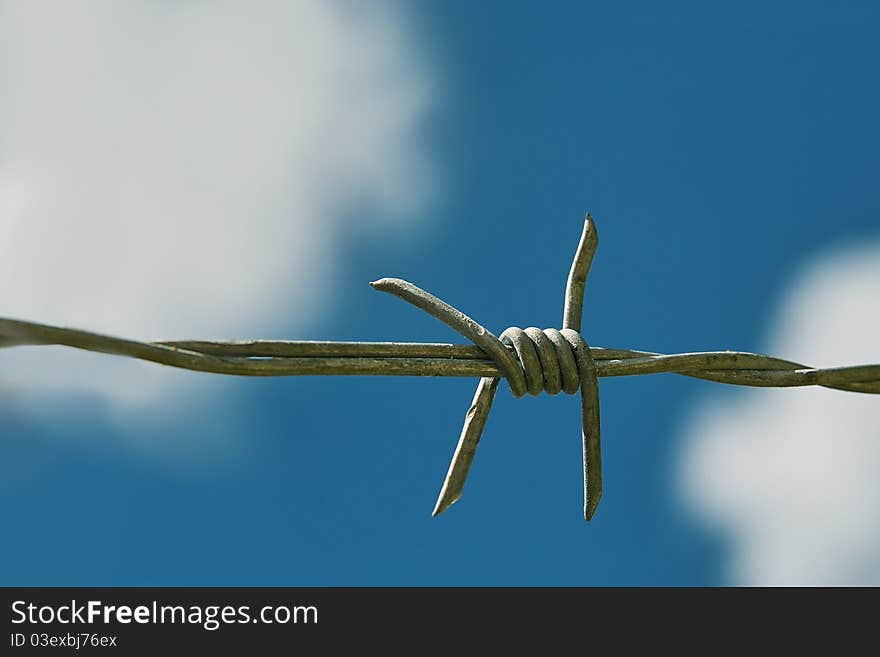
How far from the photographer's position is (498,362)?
5.38 feet

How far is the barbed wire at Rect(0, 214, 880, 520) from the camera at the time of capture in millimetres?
1504

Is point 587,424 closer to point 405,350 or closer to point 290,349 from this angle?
point 405,350

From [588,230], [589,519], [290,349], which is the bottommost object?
[589,519]

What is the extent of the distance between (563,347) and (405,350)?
24 centimetres

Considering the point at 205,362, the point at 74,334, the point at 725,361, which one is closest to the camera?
the point at 74,334

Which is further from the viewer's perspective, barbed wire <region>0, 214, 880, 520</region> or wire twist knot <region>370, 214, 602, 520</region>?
wire twist knot <region>370, 214, 602, 520</region>

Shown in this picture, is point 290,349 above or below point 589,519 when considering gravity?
above

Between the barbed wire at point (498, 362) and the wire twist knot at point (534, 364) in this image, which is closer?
the barbed wire at point (498, 362)

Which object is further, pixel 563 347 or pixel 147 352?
pixel 563 347

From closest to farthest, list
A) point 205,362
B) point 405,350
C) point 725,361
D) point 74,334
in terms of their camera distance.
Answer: point 74,334
point 205,362
point 405,350
point 725,361

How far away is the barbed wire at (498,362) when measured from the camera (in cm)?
150

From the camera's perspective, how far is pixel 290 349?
153 centimetres

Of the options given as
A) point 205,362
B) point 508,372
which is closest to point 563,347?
point 508,372

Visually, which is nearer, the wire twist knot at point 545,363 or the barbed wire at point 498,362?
the barbed wire at point 498,362
